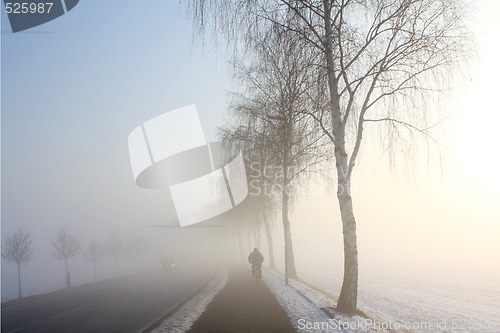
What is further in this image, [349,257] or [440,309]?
[440,309]

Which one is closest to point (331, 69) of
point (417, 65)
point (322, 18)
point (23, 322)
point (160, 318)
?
point (322, 18)

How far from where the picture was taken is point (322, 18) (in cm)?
1079

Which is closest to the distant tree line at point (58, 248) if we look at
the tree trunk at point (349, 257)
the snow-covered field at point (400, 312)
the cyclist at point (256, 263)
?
the cyclist at point (256, 263)

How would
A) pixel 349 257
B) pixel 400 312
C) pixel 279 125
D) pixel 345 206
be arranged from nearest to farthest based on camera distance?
pixel 349 257, pixel 345 206, pixel 400 312, pixel 279 125

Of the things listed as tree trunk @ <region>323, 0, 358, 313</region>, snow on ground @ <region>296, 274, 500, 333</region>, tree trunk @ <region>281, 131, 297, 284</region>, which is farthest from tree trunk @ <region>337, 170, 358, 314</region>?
tree trunk @ <region>281, 131, 297, 284</region>

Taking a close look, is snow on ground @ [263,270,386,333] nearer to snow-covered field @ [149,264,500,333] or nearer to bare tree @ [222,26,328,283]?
snow-covered field @ [149,264,500,333]

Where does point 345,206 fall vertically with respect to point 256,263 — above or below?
above

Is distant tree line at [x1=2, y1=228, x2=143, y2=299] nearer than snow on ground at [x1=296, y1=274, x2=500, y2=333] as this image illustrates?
No

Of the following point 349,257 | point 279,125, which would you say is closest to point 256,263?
point 279,125

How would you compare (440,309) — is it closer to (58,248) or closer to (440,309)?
(440,309)

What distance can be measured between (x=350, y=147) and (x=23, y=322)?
38.0 ft

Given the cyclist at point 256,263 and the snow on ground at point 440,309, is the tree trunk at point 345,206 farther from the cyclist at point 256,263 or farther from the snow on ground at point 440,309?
the cyclist at point 256,263

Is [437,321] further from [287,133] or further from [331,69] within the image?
[287,133]

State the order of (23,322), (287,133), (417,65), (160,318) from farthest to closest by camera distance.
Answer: (287,133), (23,322), (160,318), (417,65)
